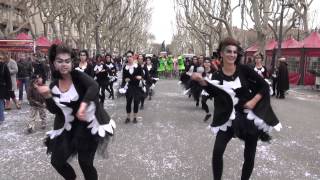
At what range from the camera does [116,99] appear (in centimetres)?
1362

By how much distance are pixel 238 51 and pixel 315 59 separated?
18.9 meters

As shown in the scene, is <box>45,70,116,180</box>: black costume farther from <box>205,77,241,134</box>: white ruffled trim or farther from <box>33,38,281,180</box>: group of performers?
<box>205,77,241,134</box>: white ruffled trim

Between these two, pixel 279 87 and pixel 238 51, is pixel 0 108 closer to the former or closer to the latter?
pixel 238 51

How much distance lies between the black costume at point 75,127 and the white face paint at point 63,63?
0.08 meters

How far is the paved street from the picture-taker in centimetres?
505

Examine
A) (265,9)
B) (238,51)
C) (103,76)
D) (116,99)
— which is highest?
(265,9)

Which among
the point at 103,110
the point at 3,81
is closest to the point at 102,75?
the point at 3,81

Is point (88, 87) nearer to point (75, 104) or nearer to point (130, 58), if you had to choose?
point (75, 104)

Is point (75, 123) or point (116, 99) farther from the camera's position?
point (116, 99)

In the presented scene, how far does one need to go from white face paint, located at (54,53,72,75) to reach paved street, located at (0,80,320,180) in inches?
68.8

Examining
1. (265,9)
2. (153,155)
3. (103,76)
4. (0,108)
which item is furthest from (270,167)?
(265,9)

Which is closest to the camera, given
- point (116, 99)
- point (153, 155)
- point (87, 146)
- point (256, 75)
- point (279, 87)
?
point (87, 146)

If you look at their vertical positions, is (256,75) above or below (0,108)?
above

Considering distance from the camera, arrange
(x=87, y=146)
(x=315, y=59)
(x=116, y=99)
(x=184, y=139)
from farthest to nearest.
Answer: (x=315, y=59)
(x=116, y=99)
(x=184, y=139)
(x=87, y=146)
